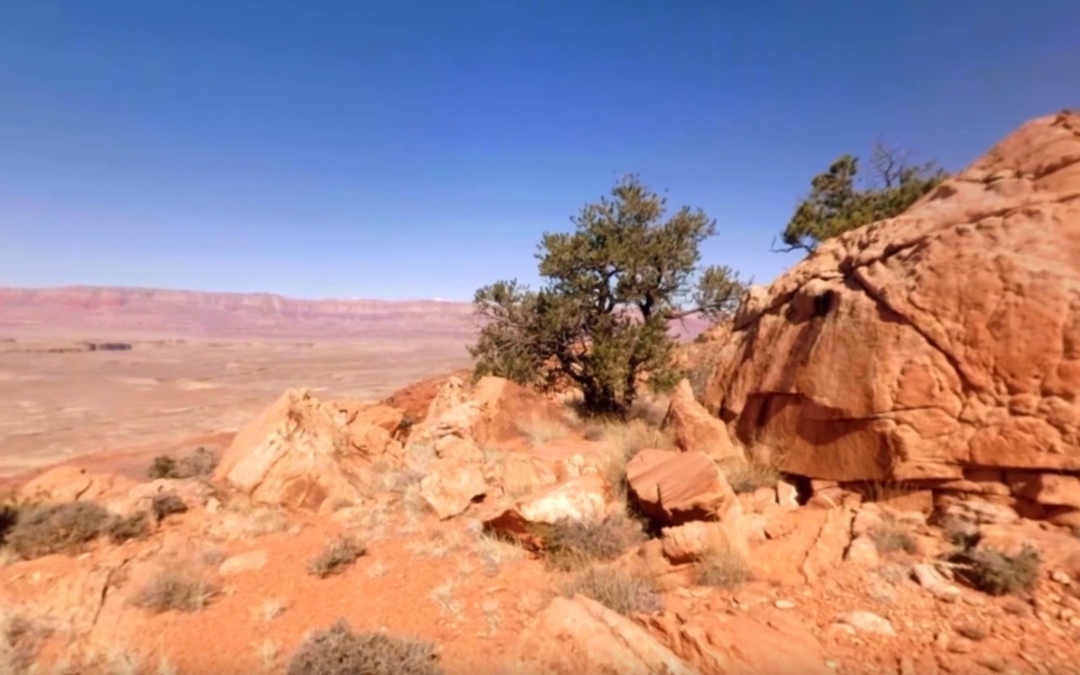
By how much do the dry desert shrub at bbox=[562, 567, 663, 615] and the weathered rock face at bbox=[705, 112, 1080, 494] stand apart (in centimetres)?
266

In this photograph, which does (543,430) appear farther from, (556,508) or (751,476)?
Result: (751,476)

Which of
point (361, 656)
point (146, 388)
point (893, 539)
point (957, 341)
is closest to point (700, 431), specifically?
point (893, 539)

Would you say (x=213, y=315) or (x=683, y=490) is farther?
(x=213, y=315)

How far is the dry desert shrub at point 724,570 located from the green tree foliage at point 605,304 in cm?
716

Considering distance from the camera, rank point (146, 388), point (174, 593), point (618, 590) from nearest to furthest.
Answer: point (618, 590) → point (174, 593) → point (146, 388)

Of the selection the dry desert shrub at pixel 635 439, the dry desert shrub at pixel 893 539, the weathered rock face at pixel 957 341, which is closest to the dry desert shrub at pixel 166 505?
the dry desert shrub at pixel 635 439

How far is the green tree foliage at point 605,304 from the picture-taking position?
12.1 meters

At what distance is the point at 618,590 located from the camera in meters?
4.38

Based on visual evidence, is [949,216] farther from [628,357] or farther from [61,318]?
[61,318]

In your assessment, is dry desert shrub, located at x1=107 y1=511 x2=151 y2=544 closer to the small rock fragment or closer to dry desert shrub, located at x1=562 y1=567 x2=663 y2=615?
dry desert shrub, located at x1=562 y1=567 x2=663 y2=615

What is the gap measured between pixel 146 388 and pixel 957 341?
4093cm

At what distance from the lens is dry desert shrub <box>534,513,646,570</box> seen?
536 centimetres

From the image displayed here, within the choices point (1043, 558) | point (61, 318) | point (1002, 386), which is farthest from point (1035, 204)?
point (61, 318)

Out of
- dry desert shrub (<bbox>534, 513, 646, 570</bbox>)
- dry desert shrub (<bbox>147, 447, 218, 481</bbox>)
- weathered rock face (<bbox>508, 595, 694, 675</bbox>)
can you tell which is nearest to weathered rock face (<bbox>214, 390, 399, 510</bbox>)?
dry desert shrub (<bbox>147, 447, 218, 481</bbox>)
